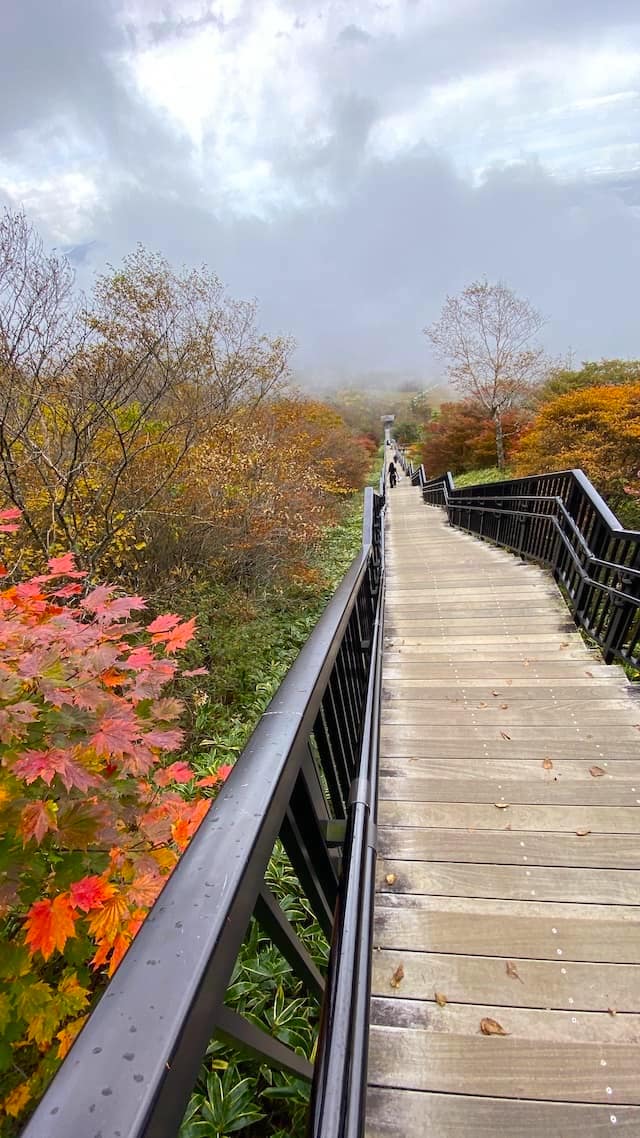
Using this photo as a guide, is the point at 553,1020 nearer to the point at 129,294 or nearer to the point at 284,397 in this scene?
the point at 129,294

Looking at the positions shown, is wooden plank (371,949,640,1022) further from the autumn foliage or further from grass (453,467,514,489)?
grass (453,467,514,489)

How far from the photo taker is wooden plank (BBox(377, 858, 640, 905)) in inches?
74.9

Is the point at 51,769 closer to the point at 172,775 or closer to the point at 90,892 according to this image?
the point at 90,892

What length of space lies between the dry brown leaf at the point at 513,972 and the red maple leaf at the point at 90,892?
137cm

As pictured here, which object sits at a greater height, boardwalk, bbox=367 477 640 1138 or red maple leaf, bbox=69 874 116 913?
red maple leaf, bbox=69 874 116 913

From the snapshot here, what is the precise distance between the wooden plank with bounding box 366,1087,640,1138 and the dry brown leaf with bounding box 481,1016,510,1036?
15 cm

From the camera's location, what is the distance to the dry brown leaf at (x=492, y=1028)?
4.90 feet

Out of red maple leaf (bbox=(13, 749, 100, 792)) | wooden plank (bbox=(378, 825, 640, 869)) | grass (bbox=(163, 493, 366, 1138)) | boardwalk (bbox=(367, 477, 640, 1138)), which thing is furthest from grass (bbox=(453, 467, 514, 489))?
red maple leaf (bbox=(13, 749, 100, 792))

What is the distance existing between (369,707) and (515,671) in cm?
193

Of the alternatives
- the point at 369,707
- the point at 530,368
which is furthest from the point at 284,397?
the point at 369,707

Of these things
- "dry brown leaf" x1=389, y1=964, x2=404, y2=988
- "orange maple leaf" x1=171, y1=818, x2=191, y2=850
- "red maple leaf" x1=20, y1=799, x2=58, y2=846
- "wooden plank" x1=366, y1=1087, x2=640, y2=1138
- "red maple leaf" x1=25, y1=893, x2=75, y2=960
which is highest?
"red maple leaf" x1=20, y1=799, x2=58, y2=846

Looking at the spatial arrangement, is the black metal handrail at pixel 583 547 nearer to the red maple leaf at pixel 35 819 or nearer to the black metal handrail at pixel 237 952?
the black metal handrail at pixel 237 952

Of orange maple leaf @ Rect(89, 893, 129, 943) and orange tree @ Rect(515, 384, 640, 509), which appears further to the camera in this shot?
orange tree @ Rect(515, 384, 640, 509)

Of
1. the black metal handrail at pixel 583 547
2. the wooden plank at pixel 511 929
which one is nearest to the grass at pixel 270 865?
the wooden plank at pixel 511 929
